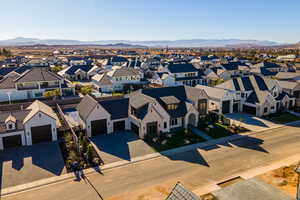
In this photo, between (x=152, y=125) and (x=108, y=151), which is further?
(x=152, y=125)

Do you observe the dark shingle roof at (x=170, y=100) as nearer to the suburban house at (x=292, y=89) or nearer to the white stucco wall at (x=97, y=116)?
the white stucco wall at (x=97, y=116)

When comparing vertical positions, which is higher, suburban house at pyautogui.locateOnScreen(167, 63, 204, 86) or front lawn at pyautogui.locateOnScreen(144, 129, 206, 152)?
suburban house at pyautogui.locateOnScreen(167, 63, 204, 86)

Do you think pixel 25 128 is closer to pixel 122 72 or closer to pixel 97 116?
pixel 97 116

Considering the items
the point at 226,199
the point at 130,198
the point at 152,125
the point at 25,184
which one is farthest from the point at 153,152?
the point at 25,184

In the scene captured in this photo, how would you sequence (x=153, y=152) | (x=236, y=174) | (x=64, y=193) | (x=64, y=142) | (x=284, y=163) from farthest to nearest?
(x=64, y=142)
(x=153, y=152)
(x=284, y=163)
(x=236, y=174)
(x=64, y=193)

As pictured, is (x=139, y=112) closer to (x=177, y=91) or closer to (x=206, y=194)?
(x=177, y=91)

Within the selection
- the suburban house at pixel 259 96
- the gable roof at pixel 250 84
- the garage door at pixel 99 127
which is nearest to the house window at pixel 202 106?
the suburban house at pixel 259 96

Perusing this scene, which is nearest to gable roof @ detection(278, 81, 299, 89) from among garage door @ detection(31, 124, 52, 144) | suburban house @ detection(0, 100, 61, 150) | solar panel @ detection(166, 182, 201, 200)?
suburban house @ detection(0, 100, 61, 150)

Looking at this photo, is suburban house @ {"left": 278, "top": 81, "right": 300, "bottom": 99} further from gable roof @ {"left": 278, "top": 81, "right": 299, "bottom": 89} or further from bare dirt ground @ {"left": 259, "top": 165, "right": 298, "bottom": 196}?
bare dirt ground @ {"left": 259, "top": 165, "right": 298, "bottom": 196}
